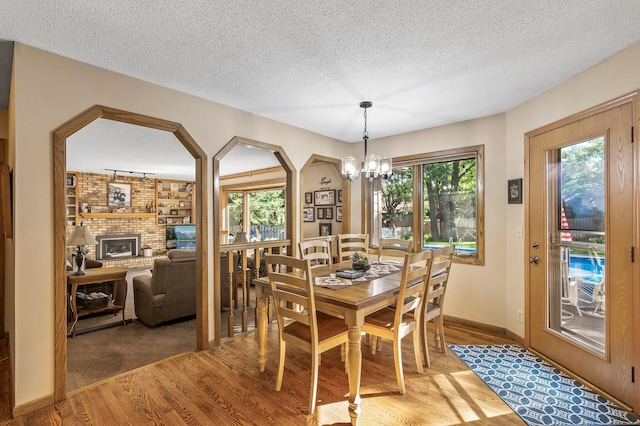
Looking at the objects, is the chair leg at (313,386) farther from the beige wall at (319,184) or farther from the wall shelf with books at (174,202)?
the wall shelf with books at (174,202)

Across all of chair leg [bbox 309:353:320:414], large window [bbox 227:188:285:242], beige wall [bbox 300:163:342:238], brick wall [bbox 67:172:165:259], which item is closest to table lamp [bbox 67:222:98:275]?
beige wall [bbox 300:163:342:238]

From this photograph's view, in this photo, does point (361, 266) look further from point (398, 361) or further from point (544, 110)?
point (544, 110)

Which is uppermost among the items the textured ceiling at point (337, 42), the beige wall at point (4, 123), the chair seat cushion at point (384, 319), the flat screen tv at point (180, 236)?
the textured ceiling at point (337, 42)

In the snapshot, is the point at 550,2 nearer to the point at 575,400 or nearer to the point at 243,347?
the point at 575,400

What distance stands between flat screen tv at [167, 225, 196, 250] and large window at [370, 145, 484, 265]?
6795mm

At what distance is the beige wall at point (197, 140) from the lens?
2.13 meters

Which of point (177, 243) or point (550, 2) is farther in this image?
point (177, 243)

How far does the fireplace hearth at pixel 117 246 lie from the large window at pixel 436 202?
277 inches

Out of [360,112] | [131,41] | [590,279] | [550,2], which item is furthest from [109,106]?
[590,279]

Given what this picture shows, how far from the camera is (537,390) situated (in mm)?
2395

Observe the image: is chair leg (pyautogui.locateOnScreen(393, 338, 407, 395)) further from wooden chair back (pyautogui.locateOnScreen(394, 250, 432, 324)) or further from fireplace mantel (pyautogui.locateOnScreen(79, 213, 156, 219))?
fireplace mantel (pyautogui.locateOnScreen(79, 213, 156, 219))

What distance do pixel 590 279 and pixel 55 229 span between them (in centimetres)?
408

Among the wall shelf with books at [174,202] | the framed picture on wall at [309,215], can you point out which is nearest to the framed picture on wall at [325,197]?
the framed picture on wall at [309,215]

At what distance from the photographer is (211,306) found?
3.18 metres
